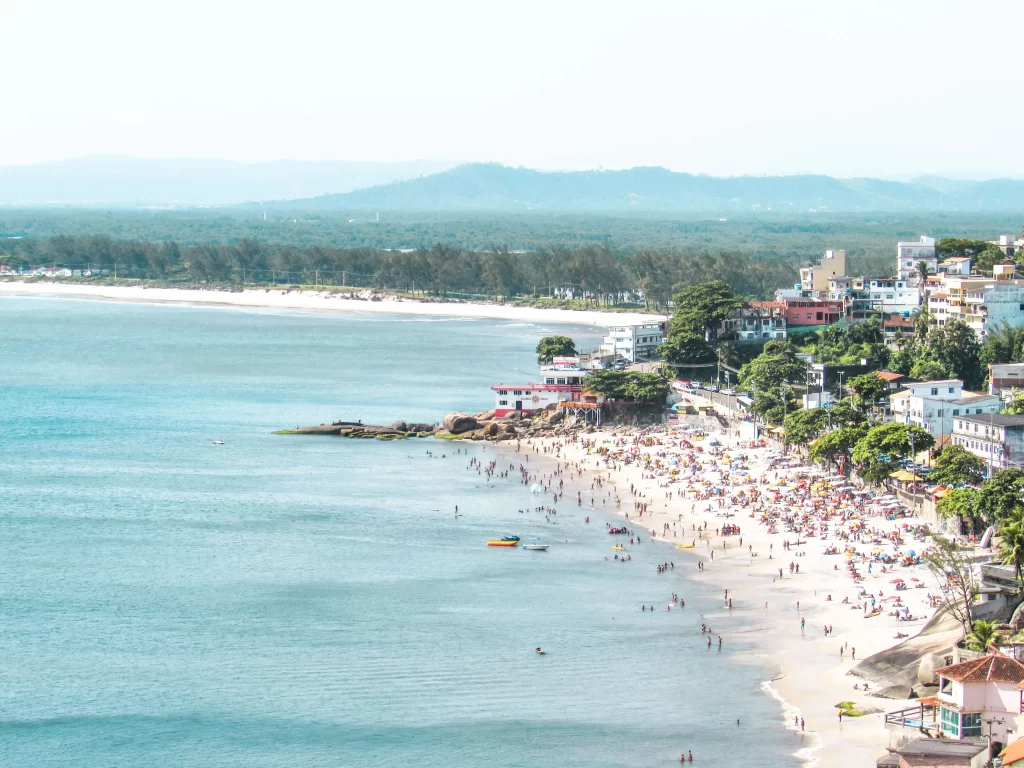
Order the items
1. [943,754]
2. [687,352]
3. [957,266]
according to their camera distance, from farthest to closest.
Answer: [957,266] < [687,352] < [943,754]

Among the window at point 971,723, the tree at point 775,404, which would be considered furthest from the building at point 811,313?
the window at point 971,723

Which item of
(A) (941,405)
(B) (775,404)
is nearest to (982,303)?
(B) (775,404)

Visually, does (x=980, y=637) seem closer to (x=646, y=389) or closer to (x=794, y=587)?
(x=794, y=587)

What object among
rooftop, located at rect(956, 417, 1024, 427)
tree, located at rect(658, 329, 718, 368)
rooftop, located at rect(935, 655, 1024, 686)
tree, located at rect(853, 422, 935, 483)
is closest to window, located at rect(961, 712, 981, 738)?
rooftop, located at rect(935, 655, 1024, 686)

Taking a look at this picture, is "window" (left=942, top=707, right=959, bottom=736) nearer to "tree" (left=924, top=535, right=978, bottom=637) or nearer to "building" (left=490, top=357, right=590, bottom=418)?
"tree" (left=924, top=535, right=978, bottom=637)

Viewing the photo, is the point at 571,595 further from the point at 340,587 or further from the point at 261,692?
the point at 261,692
